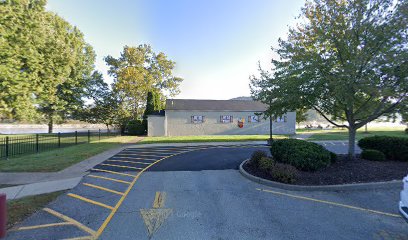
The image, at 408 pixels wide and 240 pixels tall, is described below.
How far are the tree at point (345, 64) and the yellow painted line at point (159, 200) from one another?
5859 mm

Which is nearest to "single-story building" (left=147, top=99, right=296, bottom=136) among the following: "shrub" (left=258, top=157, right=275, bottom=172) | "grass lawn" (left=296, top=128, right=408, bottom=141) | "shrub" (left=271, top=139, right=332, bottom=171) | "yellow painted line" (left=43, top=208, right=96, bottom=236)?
"grass lawn" (left=296, top=128, right=408, bottom=141)

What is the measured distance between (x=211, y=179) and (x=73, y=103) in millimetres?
30670

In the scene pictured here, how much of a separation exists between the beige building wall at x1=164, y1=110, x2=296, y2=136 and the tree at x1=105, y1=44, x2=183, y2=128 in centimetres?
578

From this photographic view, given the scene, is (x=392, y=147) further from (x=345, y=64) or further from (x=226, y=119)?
(x=226, y=119)

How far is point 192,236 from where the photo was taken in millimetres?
3844

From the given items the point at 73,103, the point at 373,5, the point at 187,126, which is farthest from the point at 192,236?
the point at 73,103

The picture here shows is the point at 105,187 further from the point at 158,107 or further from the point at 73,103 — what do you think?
the point at 73,103

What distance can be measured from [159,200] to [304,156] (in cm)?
527

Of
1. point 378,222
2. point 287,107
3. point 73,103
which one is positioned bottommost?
point 378,222

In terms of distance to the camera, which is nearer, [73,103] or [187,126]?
[187,126]

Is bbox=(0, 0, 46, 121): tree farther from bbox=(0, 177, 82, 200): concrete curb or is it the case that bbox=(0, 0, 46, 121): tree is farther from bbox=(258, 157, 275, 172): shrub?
bbox=(258, 157, 275, 172): shrub

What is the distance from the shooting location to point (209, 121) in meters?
27.8

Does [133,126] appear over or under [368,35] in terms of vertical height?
A: under

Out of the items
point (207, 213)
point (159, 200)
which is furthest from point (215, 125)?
point (207, 213)
